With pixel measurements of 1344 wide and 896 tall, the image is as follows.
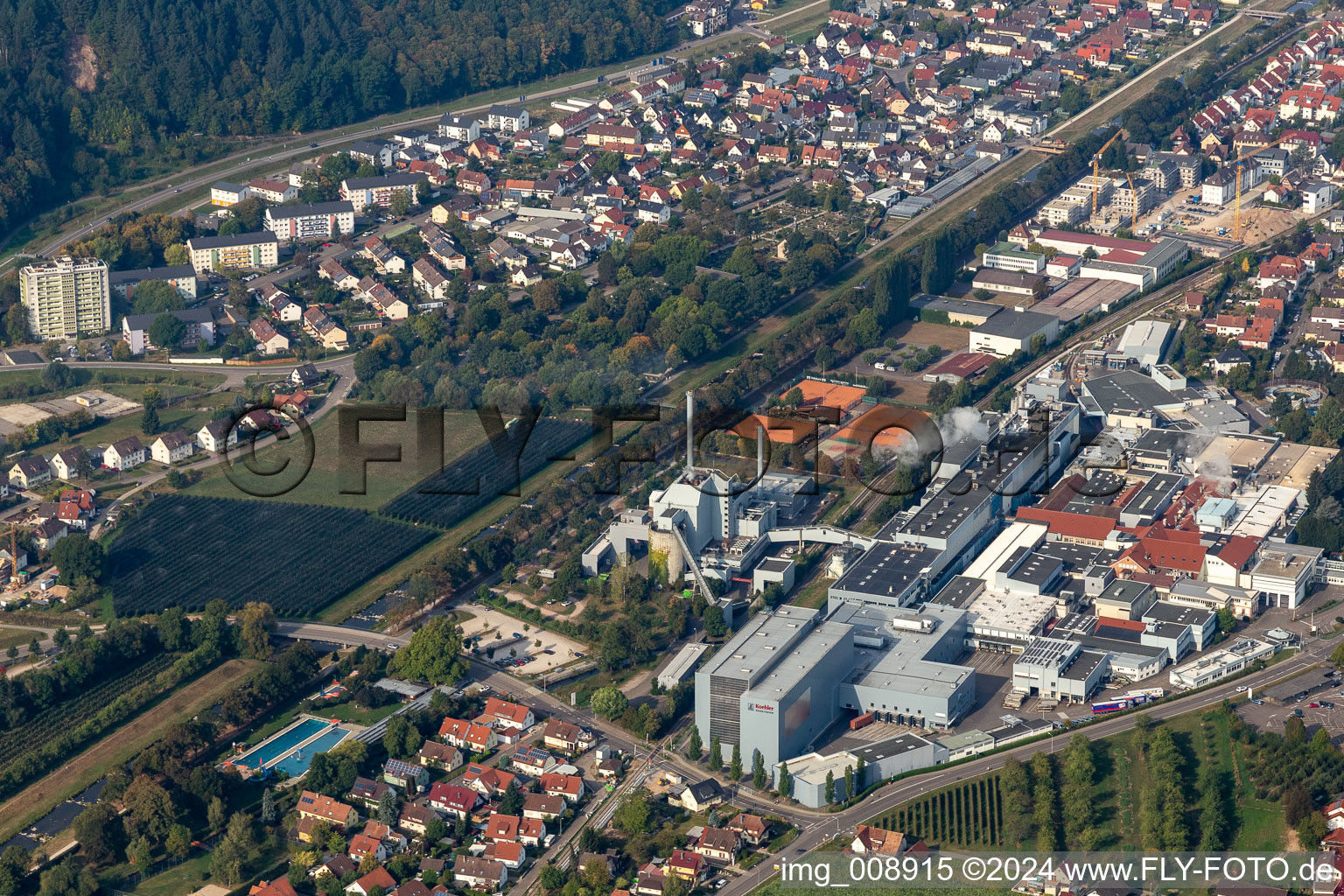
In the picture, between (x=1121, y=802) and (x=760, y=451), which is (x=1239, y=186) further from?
(x=1121, y=802)

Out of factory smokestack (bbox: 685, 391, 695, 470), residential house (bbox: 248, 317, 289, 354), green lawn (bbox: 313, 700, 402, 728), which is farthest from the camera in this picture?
residential house (bbox: 248, 317, 289, 354)

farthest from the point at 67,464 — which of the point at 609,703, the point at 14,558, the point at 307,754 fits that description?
the point at 609,703

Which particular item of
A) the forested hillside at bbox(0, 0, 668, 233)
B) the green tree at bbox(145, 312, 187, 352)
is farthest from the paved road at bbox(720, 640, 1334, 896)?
the forested hillside at bbox(0, 0, 668, 233)

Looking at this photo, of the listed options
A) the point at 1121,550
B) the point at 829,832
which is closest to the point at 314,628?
the point at 829,832

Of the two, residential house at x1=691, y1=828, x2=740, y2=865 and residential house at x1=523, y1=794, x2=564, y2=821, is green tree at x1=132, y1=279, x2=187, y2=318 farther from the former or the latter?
residential house at x1=691, y1=828, x2=740, y2=865

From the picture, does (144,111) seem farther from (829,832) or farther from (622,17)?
(829,832)

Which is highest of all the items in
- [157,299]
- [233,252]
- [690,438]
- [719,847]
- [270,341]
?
[233,252]
